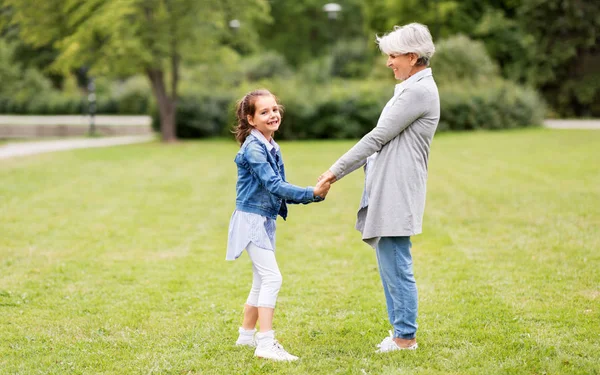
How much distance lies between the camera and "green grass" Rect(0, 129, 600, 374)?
182 inches

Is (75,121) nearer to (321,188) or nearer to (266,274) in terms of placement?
(266,274)

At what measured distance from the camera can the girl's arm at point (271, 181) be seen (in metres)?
4.34

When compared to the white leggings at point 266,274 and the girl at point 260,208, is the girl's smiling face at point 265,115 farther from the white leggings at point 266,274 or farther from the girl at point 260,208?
the white leggings at point 266,274

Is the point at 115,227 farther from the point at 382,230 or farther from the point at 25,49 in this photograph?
the point at 25,49

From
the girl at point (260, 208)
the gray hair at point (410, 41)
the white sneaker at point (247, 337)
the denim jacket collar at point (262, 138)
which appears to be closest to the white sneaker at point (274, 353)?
the girl at point (260, 208)

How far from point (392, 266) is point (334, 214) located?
606 cm

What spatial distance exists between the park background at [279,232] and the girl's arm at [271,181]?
3.39 ft

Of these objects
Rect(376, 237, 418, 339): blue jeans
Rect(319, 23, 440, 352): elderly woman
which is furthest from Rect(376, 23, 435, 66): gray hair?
Rect(376, 237, 418, 339): blue jeans

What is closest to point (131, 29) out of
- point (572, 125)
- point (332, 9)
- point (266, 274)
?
point (332, 9)

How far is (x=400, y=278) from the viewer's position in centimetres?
451

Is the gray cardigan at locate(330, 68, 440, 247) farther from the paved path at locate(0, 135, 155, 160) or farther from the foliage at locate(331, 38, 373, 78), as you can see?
the foliage at locate(331, 38, 373, 78)

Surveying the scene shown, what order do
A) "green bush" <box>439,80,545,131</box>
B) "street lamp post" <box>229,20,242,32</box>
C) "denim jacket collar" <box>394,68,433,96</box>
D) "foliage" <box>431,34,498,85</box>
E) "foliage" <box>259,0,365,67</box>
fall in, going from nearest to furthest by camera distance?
"denim jacket collar" <box>394,68,433,96</box> → "street lamp post" <box>229,20,242,32</box> → "green bush" <box>439,80,545,131</box> → "foliage" <box>431,34,498,85</box> → "foliage" <box>259,0,365,67</box>

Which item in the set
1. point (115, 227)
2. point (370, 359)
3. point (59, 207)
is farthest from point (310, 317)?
point (59, 207)

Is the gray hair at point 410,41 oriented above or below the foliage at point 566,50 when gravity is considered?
below
